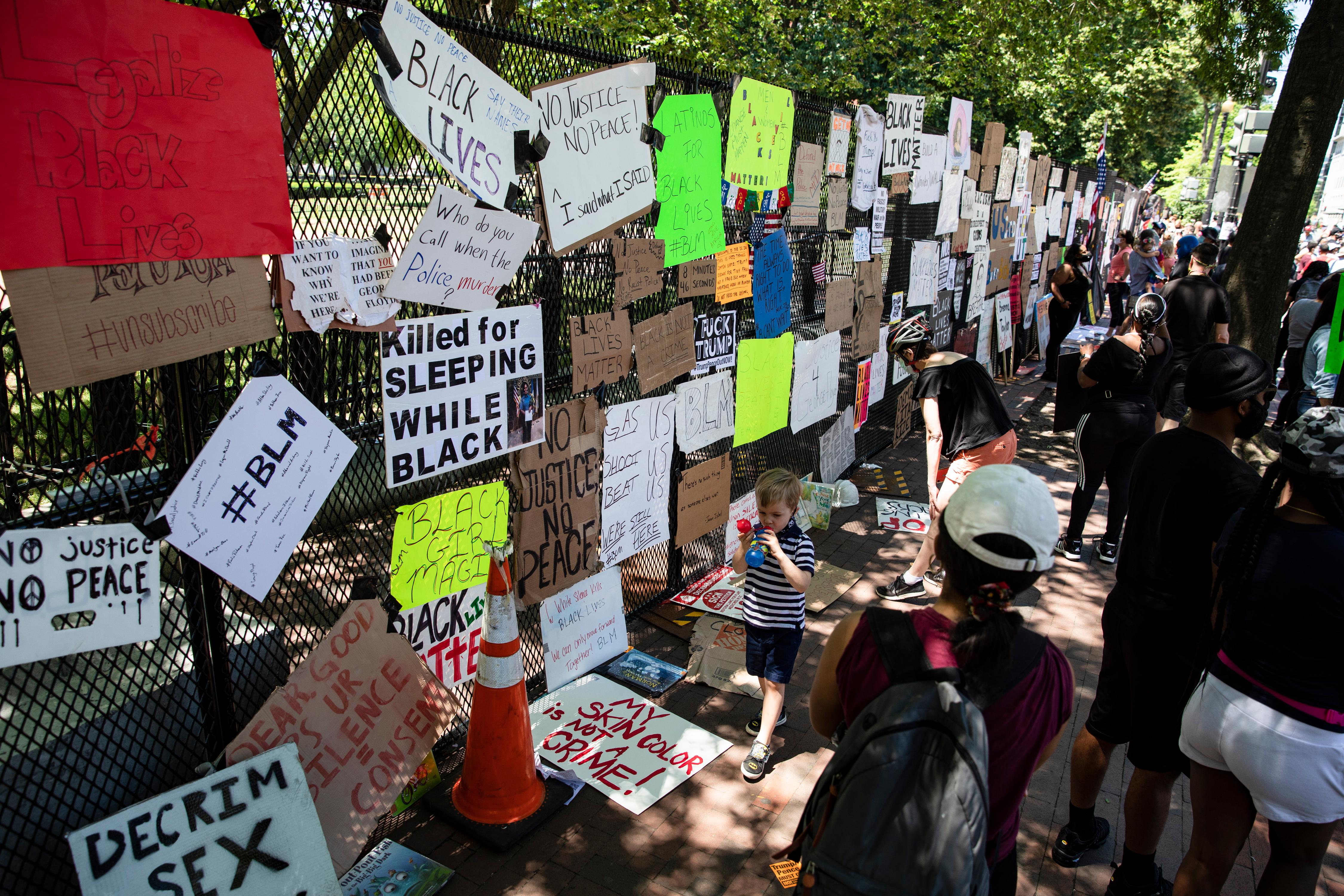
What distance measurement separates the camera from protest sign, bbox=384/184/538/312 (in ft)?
10.7

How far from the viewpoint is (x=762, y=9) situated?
16.5m

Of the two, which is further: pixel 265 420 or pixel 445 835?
pixel 445 835

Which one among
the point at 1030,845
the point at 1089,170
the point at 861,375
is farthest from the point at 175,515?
the point at 1089,170

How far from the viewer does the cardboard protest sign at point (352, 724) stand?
3.14 meters

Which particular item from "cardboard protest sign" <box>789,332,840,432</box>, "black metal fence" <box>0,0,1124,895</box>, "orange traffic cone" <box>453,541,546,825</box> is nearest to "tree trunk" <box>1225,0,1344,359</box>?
"cardboard protest sign" <box>789,332,840,432</box>

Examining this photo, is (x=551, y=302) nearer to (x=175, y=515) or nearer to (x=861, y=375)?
(x=175, y=515)

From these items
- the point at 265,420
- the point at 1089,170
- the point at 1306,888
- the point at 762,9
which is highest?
the point at 762,9

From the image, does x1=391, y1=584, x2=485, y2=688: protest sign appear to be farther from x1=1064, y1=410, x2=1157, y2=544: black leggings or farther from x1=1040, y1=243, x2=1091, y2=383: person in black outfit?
x1=1040, y1=243, x2=1091, y2=383: person in black outfit

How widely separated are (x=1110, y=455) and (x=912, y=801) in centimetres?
533

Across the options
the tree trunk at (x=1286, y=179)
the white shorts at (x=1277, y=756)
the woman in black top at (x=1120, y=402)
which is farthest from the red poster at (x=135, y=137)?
the tree trunk at (x=1286, y=179)

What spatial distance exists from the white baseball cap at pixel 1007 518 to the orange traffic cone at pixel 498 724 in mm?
2156

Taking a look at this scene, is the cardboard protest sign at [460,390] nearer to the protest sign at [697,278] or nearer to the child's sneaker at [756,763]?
the protest sign at [697,278]

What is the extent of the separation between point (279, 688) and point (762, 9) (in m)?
16.7

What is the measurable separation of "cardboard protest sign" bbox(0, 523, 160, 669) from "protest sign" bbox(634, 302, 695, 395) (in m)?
2.75
